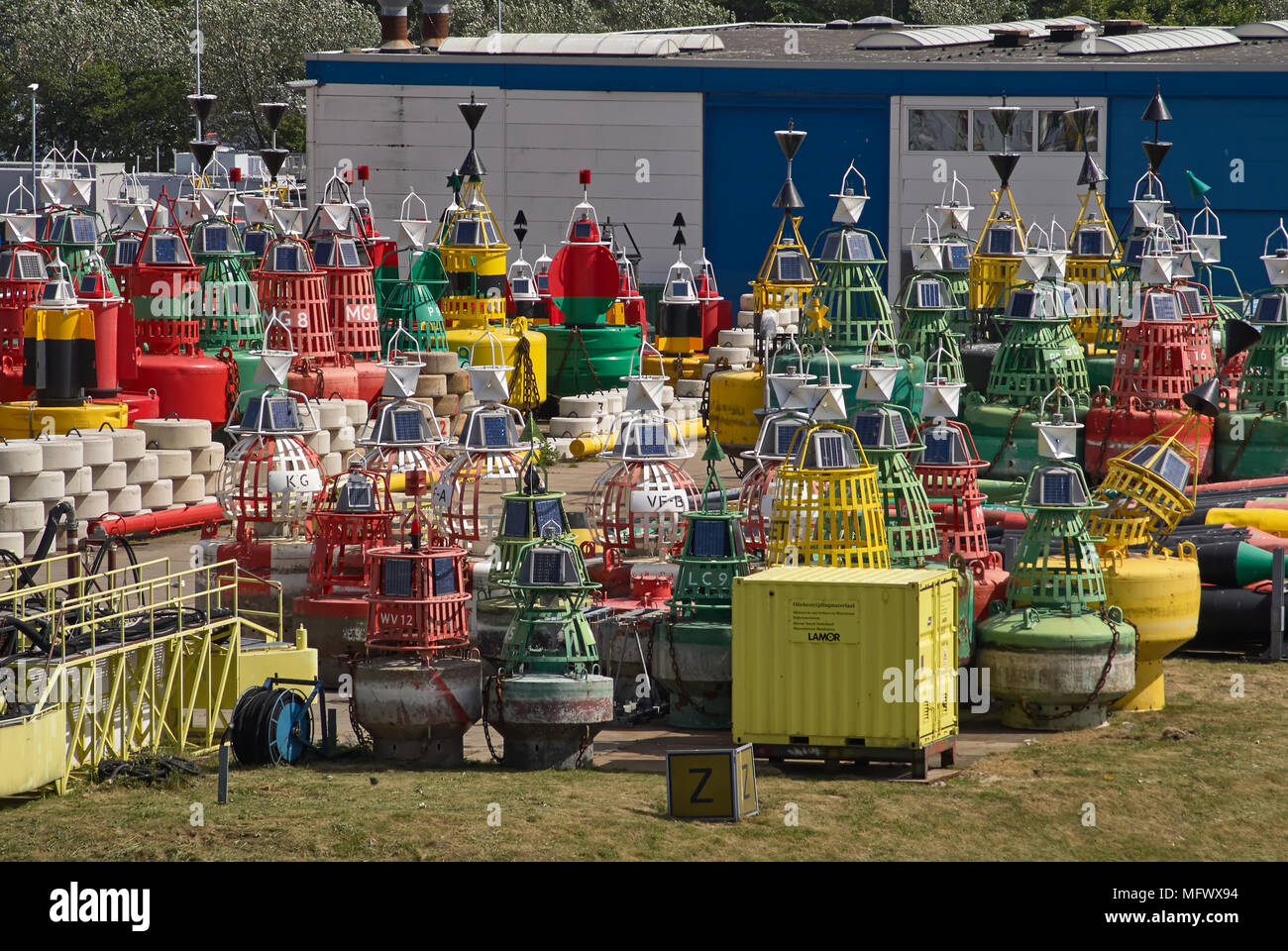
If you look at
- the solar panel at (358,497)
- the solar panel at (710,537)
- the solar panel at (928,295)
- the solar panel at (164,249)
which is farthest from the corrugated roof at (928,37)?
the solar panel at (710,537)

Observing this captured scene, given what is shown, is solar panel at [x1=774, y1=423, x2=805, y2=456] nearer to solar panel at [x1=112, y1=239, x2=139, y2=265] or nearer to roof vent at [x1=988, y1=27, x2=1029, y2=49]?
solar panel at [x1=112, y1=239, x2=139, y2=265]

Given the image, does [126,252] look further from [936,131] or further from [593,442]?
[936,131]

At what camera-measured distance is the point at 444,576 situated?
23781 millimetres

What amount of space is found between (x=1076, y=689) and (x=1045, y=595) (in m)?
1.13

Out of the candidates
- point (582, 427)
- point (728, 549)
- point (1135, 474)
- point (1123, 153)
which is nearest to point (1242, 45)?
point (1123, 153)

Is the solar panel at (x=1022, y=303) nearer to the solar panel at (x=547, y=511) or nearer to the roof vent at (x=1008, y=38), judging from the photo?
the solar panel at (x=547, y=511)

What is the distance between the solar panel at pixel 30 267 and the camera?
3825 centimetres

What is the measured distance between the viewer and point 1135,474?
2778cm

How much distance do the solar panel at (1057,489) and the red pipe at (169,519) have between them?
13088mm

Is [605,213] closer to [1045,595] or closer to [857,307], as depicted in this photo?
[857,307]

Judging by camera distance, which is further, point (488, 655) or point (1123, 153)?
point (1123, 153)

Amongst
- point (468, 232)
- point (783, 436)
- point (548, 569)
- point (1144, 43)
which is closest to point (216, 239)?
point (468, 232)

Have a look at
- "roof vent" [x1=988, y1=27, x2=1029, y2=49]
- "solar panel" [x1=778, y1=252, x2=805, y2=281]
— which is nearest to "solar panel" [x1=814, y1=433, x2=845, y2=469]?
"solar panel" [x1=778, y1=252, x2=805, y2=281]

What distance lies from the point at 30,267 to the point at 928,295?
14713 mm
